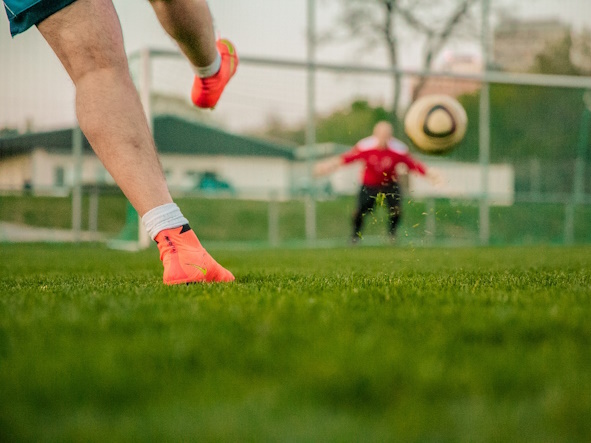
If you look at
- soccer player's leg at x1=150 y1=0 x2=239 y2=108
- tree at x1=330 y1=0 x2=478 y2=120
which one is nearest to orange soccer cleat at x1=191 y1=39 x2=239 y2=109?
soccer player's leg at x1=150 y1=0 x2=239 y2=108

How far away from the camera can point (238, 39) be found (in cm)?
865

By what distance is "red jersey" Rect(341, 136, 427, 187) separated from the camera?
Answer: 24.6 ft

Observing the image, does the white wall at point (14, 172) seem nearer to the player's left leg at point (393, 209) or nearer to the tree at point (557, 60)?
the player's left leg at point (393, 209)

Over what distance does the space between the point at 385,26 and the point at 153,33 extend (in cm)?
524

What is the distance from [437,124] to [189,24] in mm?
2839

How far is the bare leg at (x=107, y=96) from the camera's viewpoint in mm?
1992

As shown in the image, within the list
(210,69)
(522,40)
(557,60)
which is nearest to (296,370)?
(210,69)

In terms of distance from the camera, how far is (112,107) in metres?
2.02

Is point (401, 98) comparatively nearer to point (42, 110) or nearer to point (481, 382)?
point (42, 110)

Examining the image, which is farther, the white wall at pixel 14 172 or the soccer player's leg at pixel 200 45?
the white wall at pixel 14 172

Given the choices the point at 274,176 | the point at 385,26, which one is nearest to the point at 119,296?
the point at 274,176

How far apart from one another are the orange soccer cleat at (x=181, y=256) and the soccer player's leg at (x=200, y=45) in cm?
68

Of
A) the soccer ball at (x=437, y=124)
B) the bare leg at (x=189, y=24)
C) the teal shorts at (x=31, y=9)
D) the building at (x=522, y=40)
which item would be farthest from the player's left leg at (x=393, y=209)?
the teal shorts at (x=31, y=9)

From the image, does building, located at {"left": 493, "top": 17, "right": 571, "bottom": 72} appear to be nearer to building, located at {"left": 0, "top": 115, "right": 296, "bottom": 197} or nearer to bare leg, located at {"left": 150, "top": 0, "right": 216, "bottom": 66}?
building, located at {"left": 0, "top": 115, "right": 296, "bottom": 197}
